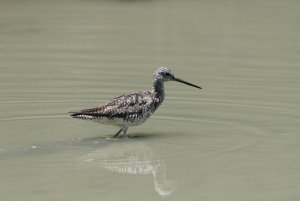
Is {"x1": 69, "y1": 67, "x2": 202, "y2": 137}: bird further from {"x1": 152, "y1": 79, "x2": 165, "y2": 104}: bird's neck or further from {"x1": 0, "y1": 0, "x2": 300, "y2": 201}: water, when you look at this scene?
{"x1": 0, "y1": 0, "x2": 300, "y2": 201}: water

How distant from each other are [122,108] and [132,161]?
1.41m

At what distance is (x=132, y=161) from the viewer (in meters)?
12.3

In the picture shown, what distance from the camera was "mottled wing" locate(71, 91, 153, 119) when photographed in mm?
13320

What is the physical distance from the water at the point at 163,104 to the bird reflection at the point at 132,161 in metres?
0.02

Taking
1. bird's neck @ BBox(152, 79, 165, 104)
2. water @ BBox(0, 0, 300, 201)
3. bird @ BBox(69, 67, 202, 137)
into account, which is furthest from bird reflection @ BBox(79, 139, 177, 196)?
bird's neck @ BBox(152, 79, 165, 104)

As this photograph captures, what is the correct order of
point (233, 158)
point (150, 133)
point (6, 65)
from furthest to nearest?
point (6, 65) < point (150, 133) < point (233, 158)

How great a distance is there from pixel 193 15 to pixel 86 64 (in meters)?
6.07

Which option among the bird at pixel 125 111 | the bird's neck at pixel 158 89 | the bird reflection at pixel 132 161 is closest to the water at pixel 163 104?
the bird reflection at pixel 132 161

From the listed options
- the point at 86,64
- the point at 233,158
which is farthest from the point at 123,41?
the point at 233,158

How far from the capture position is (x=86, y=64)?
1845 cm

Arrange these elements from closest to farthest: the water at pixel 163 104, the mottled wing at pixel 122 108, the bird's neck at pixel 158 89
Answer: the water at pixel 163 104
the mottled wing at pixel 122 108
the bird's neck at pixel 158 89

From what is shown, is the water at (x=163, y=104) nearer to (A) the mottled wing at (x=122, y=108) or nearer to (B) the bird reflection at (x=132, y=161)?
(B) the bird reflection at (x=132, y=161)

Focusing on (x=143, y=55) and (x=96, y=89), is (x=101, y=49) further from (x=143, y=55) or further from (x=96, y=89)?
(x=96, y=89)

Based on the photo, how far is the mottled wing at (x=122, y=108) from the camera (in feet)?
43.7
